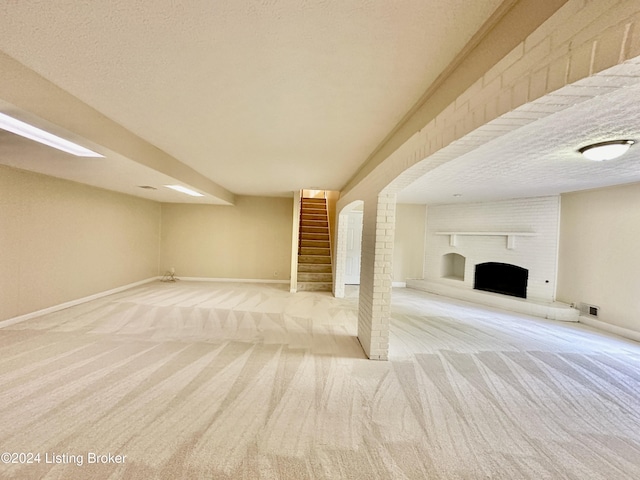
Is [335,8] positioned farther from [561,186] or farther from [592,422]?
[561,186]

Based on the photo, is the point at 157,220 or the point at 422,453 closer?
the point at 422,453

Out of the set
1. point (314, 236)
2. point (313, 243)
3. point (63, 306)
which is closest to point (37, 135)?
point (63, 306)

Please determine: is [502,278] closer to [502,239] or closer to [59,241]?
[502,239]

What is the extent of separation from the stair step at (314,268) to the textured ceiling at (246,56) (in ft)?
Answer: 16.9

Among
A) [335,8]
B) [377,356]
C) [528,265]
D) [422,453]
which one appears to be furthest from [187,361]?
[528,265]

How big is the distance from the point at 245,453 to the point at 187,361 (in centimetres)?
155

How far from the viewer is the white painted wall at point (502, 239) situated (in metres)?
5.63

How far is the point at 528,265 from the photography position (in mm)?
5906

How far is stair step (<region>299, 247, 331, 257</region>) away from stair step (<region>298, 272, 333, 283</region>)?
2.81 ft

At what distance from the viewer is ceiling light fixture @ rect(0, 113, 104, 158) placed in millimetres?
2080

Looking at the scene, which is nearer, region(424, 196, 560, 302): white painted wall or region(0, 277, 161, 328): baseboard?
region(0, 277, 161, 328): baseboard

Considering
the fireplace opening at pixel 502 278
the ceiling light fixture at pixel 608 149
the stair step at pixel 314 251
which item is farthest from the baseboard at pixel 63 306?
the fireplace opening at pixel 502 278

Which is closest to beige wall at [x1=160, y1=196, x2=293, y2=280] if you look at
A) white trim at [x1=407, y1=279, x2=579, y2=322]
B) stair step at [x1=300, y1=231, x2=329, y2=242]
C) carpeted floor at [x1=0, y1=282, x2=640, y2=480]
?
stair step at [x1=300, y1=231, x2=329, y2=242]

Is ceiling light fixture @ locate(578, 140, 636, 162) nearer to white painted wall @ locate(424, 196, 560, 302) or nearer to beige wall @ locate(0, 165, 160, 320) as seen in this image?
white painted wall @ locate(424, 196, 560, 302)
